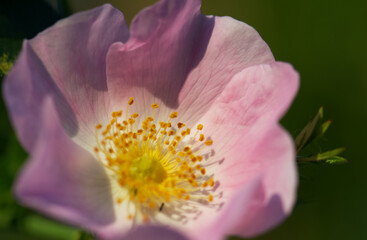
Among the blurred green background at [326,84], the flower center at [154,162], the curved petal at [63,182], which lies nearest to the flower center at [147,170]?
the flower center at [154,162]

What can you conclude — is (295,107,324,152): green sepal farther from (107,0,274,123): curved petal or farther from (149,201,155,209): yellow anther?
(149,201,155,209): yellow anther

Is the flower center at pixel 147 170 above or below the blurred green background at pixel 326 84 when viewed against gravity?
above

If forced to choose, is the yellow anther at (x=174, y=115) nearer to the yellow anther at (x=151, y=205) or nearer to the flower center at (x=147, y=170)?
the flower center at (x=147, y=170)

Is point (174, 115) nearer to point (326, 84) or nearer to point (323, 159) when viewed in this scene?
point (323, 159)

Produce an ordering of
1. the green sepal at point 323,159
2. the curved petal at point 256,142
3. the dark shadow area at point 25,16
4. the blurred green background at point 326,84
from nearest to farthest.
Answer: the curved petal at point 256,142 → the green sepal at point 323,159 → the dark shadow area at point 25,16 → the blurred green background at point 326,84

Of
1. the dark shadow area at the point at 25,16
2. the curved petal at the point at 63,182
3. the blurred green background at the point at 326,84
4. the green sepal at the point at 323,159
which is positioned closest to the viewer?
the curved petal at the point at 63,182

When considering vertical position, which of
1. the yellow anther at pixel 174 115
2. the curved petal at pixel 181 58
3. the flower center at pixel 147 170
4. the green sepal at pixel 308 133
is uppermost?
the curved petal at pixel 181 58

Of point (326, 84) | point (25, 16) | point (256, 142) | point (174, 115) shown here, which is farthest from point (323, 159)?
point (326, 84)

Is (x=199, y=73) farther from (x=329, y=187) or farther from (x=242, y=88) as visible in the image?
(x=329, y=187)
